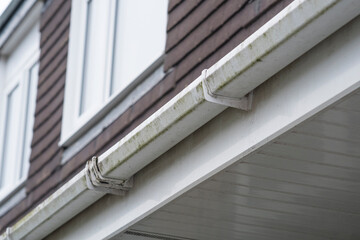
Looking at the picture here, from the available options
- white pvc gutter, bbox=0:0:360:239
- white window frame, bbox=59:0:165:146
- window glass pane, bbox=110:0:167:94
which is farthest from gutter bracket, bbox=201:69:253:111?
white window frame, bbox=59:0:165:146

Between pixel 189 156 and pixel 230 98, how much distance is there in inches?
20.9

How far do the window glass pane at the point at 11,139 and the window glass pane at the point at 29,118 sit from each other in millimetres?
182

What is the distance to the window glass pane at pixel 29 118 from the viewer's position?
8.69 metres

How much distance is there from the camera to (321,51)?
3.76m

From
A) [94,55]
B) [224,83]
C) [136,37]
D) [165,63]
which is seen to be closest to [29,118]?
[94,55]

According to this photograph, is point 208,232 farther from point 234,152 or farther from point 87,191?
point 234,152

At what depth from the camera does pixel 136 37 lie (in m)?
6.47

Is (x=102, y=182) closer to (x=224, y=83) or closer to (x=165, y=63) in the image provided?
(x=165, y=63)

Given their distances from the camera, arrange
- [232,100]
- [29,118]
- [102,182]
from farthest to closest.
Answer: [29,118], [102,182], [232,100]

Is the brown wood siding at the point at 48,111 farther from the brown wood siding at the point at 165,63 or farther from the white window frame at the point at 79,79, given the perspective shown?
the white window frame at the point at 79,79

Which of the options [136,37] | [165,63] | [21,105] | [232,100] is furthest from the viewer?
[21,105]

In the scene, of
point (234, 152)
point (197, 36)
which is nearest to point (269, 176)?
point (234, 152)

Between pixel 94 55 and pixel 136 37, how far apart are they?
2.83ft

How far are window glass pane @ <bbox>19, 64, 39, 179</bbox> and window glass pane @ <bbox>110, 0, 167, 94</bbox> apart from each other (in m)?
2.12
